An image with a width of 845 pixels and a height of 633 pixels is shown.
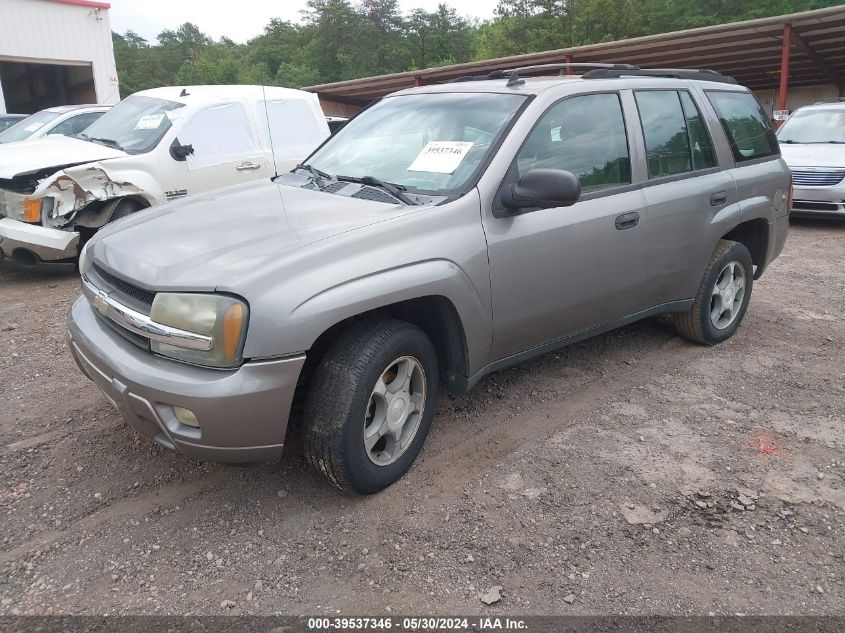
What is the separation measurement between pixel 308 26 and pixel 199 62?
11037 millimetres

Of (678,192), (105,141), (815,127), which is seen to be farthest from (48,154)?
(815,127)

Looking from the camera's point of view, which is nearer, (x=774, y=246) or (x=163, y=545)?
(x=163, y=545)

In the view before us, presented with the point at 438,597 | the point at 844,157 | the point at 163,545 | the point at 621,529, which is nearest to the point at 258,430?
the point at 163,545

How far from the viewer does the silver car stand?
29.7ft

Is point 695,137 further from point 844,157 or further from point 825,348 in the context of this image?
point 844,157

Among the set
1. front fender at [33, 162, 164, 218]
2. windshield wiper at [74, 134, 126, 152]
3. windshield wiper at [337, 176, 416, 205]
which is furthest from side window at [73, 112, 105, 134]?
windshield wiper at [337, 176, 416, 205]

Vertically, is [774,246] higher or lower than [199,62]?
lower

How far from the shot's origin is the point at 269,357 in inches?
97.0

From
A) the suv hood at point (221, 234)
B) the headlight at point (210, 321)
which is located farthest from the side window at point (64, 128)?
the headlight at point (210, 321)

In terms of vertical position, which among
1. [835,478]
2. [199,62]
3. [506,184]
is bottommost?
[835,478]

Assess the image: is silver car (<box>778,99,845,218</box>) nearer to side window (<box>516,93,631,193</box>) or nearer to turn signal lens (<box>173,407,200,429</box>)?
side window (<box>516,93,631,193</box>)

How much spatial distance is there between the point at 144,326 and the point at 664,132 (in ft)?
10.6

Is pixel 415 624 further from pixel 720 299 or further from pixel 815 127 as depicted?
pixel 815 127

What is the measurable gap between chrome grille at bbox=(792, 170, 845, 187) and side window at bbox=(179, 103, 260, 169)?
23.8 ft
